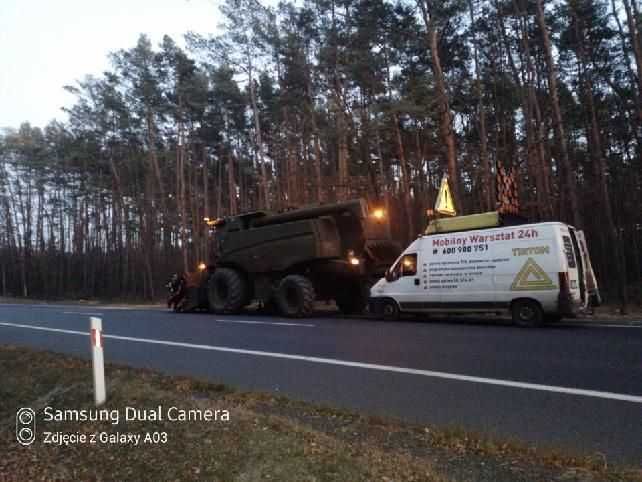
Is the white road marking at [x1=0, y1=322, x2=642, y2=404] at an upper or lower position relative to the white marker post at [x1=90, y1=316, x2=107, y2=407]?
lower

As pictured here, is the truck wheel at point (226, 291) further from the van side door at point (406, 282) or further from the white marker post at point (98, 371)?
the white marker post at point (98, 371)

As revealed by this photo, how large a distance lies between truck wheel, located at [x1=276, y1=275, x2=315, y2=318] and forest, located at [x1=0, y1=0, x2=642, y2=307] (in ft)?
21.1

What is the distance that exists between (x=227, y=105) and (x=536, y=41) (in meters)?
19.3

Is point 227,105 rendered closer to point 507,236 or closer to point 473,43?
A: point 473,43

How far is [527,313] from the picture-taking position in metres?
12.0

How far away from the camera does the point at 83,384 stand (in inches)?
265

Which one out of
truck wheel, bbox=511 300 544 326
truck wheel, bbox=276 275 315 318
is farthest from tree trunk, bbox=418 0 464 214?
truck wheel, bbox=511 300 544 326

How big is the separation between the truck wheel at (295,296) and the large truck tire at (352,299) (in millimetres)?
1369

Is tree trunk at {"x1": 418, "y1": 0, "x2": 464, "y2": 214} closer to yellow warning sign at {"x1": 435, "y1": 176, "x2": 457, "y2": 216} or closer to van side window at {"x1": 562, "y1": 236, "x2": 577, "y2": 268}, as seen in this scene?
yellow warning sign at {"x1": 435, "y1": 176, "x2": 457, "y2": 216}

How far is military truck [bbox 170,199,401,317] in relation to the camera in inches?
615

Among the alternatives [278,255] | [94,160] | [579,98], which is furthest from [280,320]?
[94,160]

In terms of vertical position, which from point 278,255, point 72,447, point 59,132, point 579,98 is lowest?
point 72,447

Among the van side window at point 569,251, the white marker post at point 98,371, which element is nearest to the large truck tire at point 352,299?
the van side window at point 569,251

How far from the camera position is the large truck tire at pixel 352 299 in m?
16.7
